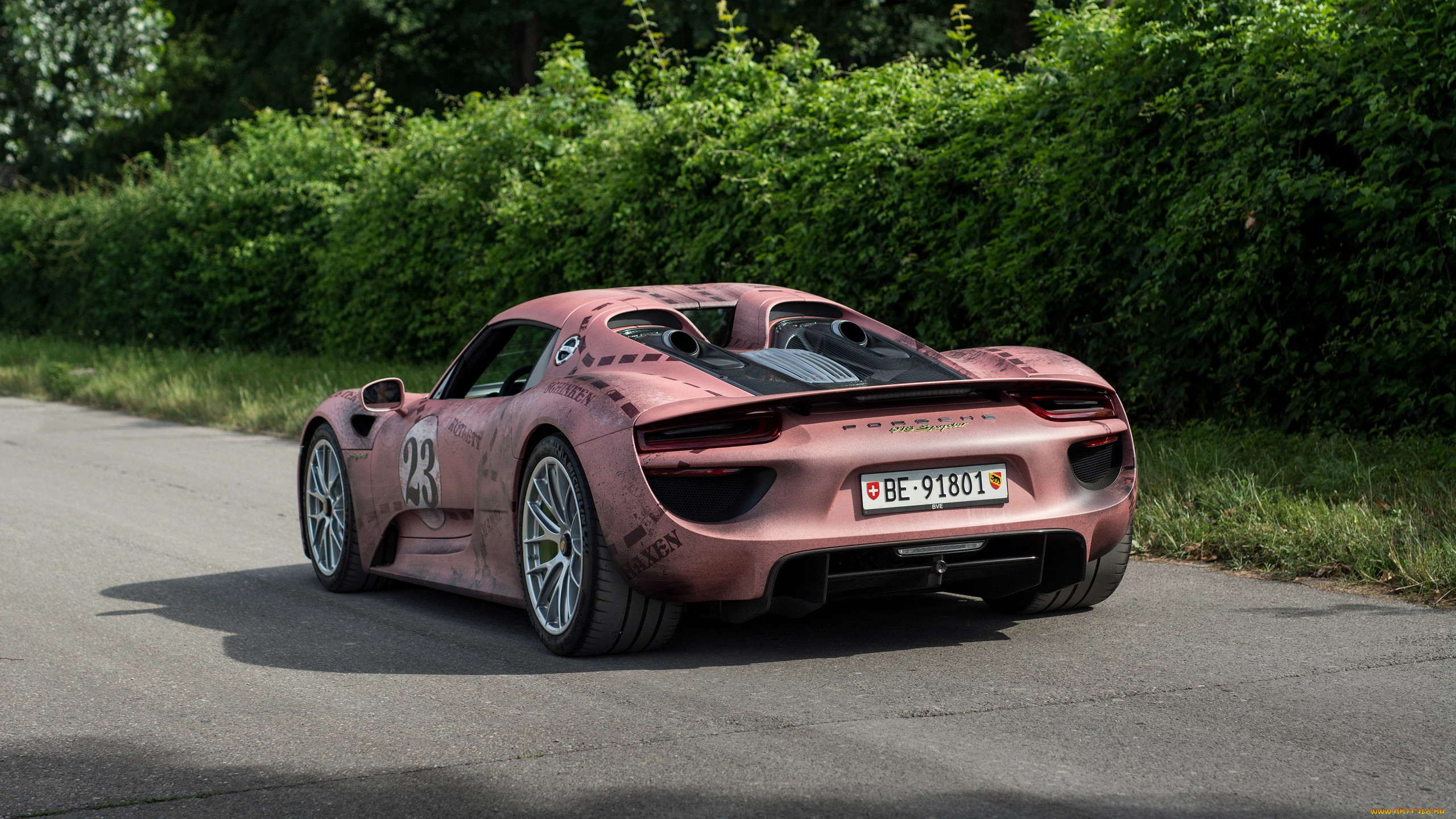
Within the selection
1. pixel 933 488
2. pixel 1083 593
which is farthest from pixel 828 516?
pixel 1083 593

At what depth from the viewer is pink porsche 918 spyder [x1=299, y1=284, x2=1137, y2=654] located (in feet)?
15.9

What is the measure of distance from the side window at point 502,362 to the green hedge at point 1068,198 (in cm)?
442

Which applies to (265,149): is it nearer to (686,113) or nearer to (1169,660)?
(686,113)

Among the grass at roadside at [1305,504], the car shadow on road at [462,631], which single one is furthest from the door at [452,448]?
the grass at roadside at [1305,504]

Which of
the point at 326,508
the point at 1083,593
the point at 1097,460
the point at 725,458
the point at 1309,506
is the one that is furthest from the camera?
the point at 326,508

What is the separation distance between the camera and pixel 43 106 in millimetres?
45562

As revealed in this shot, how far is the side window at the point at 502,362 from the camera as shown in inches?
236

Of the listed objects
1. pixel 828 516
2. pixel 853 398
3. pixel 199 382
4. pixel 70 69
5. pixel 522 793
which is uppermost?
pixel 70 69

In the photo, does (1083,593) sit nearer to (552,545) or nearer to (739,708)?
(739,708)

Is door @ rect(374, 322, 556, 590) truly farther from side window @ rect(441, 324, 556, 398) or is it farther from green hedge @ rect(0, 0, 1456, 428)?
green hedge @ rect(0, 0, 1456, 428)

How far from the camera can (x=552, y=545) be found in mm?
5285

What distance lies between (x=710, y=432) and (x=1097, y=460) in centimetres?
145

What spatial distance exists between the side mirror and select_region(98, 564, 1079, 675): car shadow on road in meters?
0.84

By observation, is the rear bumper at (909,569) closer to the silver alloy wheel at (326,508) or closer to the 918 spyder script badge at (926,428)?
the 918 spyder script badge at (926,428)
